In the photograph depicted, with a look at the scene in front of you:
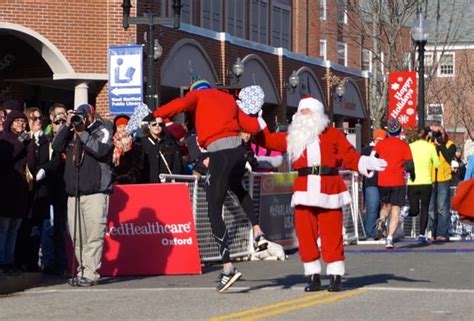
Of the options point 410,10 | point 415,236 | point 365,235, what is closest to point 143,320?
point 365,235

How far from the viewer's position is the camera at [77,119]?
1312cm

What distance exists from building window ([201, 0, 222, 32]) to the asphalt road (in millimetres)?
24845

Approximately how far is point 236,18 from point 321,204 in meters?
31.4

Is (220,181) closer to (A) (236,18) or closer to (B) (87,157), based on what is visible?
(B) (87,157)

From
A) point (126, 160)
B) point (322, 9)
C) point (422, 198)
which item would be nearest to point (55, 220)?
point (126, 160)

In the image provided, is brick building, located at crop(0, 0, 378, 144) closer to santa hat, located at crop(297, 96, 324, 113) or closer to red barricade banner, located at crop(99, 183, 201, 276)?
red barricade banner, located at crop(99, 183, 201, 276)

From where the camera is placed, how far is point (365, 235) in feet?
69.3

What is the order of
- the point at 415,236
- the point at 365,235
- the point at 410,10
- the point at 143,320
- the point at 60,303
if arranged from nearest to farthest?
1. the point at 143,320
2. the point at 60,303
3. the point at 365,235
4. the point at 415,236
5. the point at 410,10

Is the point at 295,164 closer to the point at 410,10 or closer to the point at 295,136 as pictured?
the point at 295,136

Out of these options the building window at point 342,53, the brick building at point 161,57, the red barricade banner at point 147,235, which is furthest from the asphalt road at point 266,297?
the building window at point 342,53

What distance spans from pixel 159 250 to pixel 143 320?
4424mm

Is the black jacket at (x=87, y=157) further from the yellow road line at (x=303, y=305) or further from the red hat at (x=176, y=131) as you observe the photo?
→ the yellow road line at (x=303, y=305)

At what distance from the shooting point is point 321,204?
11.9 metres

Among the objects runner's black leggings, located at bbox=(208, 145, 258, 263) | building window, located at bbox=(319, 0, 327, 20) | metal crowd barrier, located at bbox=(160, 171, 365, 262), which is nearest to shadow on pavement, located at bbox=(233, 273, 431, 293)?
runner's black leggings, located at bbox=(208, 145, 258, 263)
